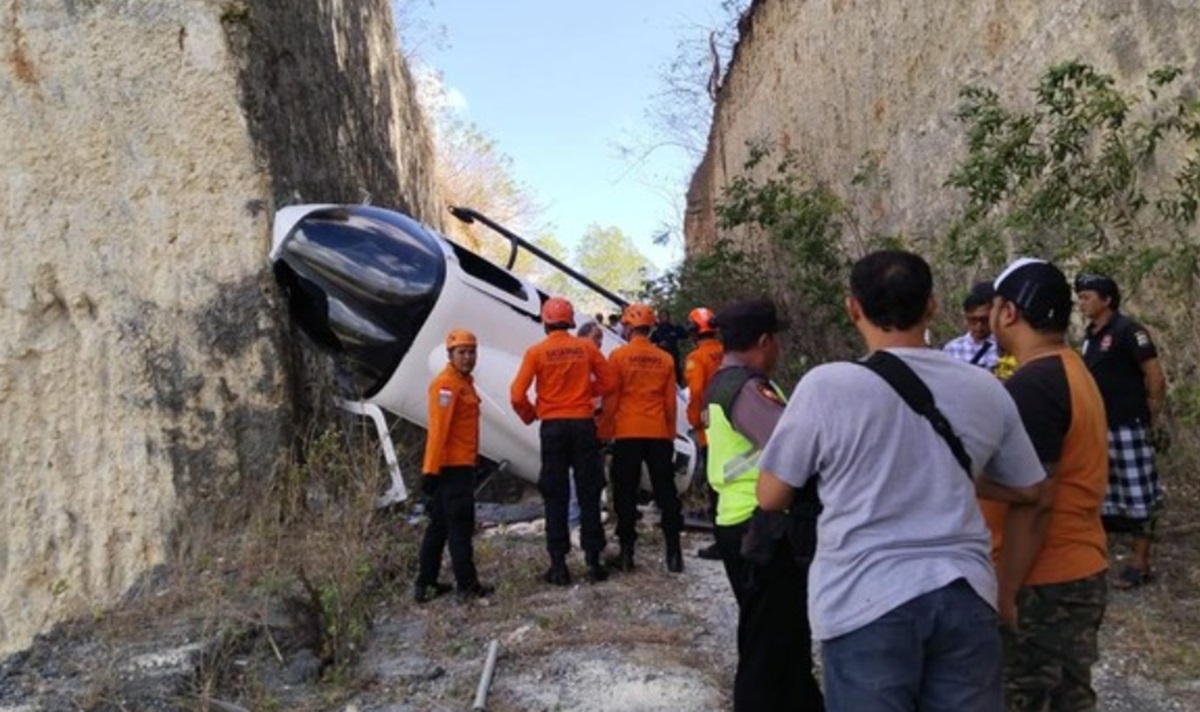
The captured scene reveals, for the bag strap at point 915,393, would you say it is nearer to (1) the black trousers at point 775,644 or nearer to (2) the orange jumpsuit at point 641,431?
(1) the black trousers at point 775,644

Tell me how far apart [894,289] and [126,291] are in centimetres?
774

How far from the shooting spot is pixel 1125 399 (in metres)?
5.57

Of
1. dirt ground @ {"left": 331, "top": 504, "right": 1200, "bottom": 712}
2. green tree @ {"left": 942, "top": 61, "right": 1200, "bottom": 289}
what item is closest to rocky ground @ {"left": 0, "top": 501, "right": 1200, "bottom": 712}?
dirt ground @ {"left": 331, "top": 504, "right": 1200, "bottom": 712}

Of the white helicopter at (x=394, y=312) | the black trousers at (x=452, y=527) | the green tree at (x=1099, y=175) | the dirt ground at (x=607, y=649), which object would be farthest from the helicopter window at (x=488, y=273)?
the green tree at (x=1099, y=175)

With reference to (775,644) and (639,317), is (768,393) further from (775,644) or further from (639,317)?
(639,317)

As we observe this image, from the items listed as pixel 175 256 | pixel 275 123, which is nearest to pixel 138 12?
pixel 275 123

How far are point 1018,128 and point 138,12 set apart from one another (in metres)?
7.00

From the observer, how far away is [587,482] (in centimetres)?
701

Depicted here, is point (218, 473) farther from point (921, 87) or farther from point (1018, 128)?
point (921, 87)

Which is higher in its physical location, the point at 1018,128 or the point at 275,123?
the point at 275,123

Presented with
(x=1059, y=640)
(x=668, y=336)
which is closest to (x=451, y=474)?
(x=1059, y=640)

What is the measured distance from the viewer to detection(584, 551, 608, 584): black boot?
6.95 metres

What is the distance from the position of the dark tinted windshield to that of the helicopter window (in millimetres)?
438

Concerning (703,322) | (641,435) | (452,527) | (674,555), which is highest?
(703,322)
